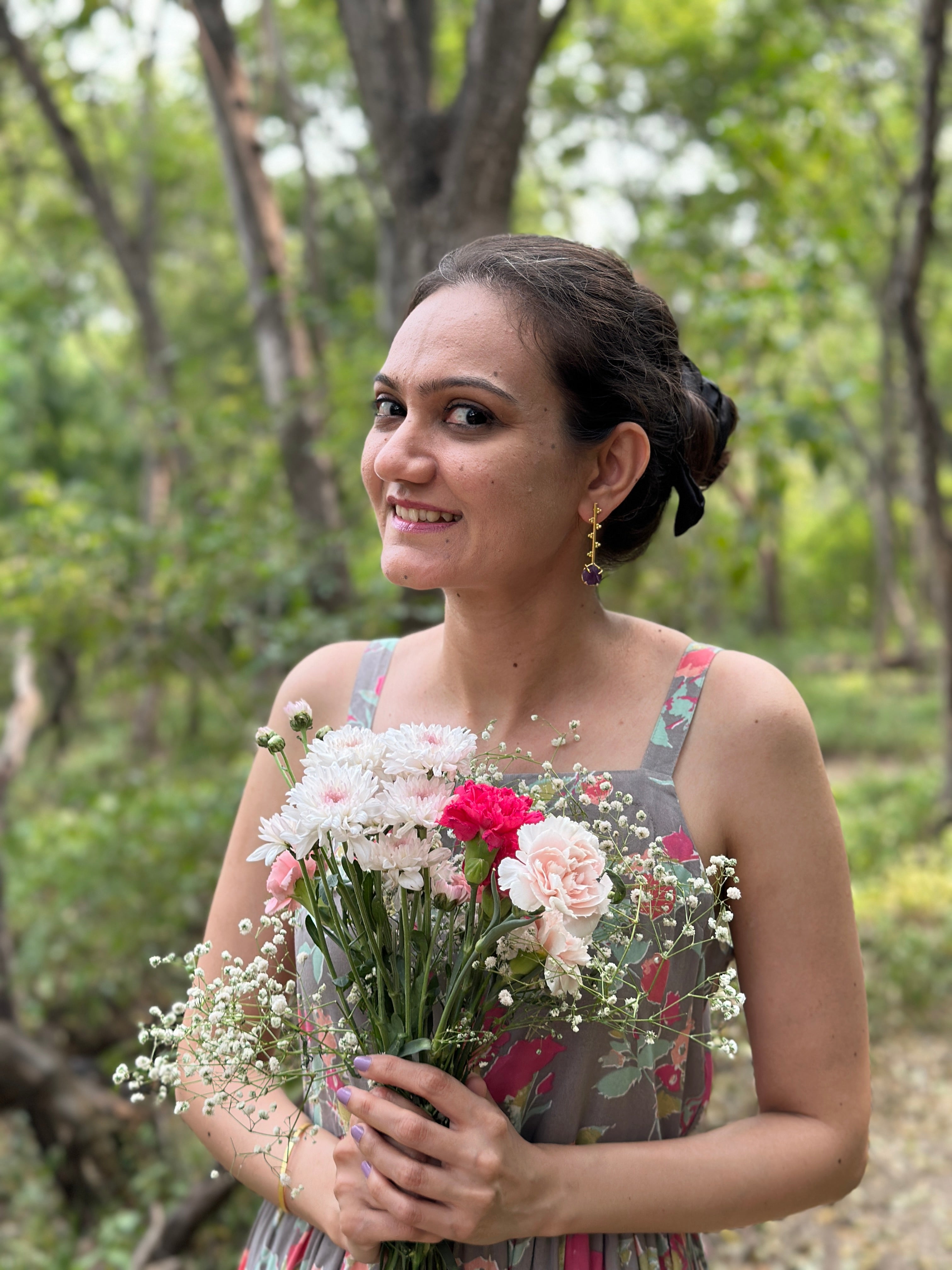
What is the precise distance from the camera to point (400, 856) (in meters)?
1.21

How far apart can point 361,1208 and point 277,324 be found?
4.56m

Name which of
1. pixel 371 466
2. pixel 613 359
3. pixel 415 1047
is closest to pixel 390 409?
pixel 371 466

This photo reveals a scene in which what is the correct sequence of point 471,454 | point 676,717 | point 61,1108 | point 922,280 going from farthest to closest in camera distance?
point 922,280 < point 61,1108 < point 676,717 < point 471,454

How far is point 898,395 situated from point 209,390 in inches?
486

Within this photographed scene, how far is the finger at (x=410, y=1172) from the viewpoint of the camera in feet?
4.27

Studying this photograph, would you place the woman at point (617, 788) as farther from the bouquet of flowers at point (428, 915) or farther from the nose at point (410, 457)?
the bouquet of flowers at point (428, 915)

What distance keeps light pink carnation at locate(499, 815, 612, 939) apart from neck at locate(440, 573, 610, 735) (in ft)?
1.77

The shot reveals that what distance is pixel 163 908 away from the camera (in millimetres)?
5426

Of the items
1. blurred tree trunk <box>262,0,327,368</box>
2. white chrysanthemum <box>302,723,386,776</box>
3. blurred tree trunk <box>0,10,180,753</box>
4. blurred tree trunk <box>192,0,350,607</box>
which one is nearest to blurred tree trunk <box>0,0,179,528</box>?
blurred tree trunk <box>0,10,180,753</box>

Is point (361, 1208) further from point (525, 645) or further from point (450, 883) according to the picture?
point (525, 645)

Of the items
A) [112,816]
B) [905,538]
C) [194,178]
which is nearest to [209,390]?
[194,178]

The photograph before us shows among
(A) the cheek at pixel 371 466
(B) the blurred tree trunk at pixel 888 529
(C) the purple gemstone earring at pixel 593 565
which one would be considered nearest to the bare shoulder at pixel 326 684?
(A) the cheek at pixel 371 466

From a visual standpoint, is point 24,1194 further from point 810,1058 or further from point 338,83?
point 338,83

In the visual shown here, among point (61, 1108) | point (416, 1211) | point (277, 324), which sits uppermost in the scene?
point (277, 324)
